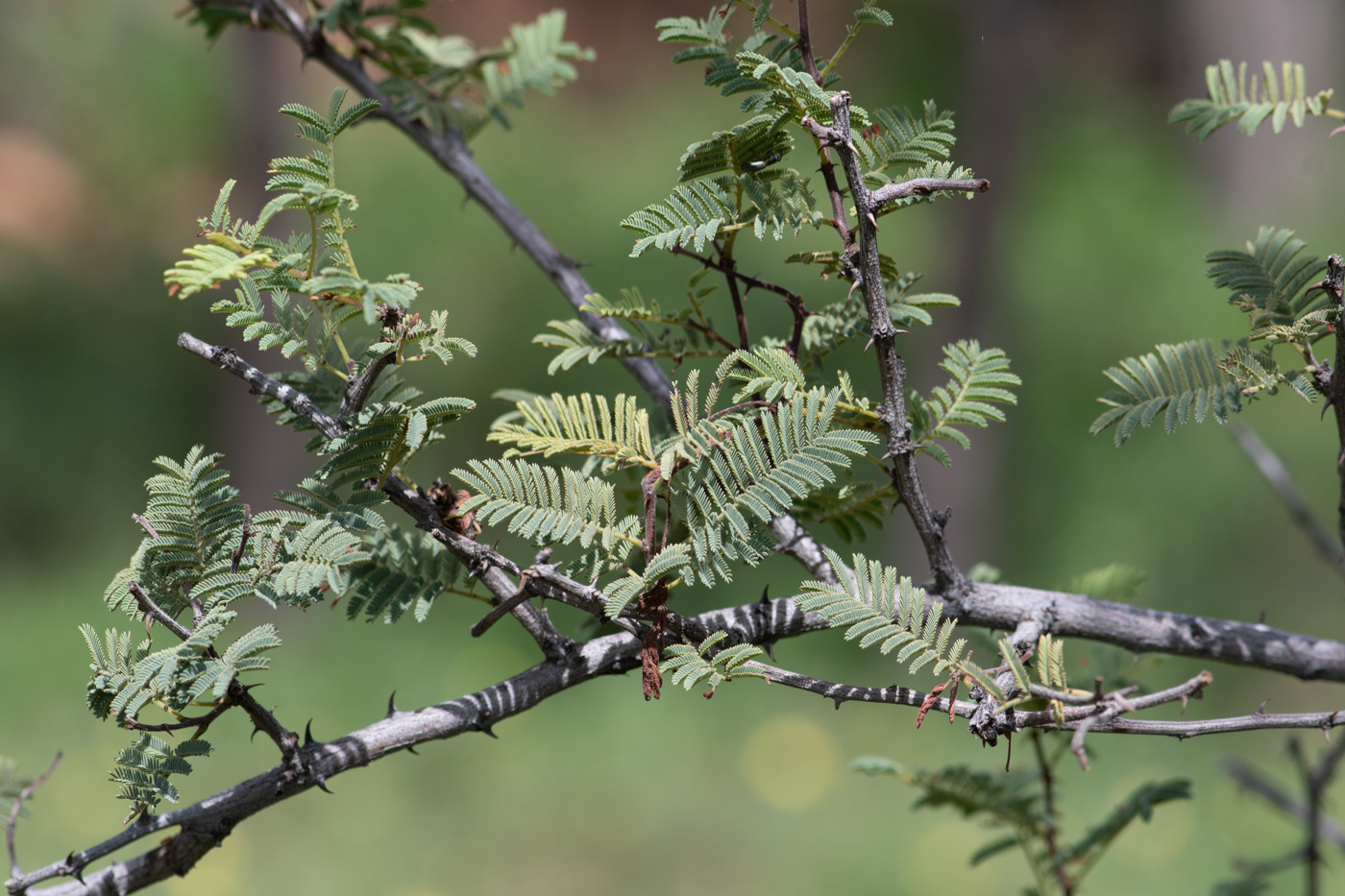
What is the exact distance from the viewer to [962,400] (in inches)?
30.5

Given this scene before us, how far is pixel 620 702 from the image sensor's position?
117 inches

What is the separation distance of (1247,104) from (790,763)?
2252mm

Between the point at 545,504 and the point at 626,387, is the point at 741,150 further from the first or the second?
the point at 626,387

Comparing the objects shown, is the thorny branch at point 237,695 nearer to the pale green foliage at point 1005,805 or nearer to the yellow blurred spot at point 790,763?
the pale green foliage at point 1005,805

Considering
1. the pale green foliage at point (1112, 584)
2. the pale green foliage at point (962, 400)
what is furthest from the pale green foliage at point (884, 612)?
the pale green foliage at point (1112, 584)

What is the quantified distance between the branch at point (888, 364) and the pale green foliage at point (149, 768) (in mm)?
496

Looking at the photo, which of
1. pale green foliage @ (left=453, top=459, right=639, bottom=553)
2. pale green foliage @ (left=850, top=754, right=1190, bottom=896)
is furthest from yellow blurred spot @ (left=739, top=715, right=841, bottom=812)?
pale green foliage @ (left=453, top=459, right=639, bottom=553)

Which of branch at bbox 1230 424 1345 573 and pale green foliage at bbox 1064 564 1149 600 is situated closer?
pale green foliage at bbox 1064 564 1149 600

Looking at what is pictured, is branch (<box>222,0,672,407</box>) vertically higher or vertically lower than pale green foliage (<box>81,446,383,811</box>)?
higher

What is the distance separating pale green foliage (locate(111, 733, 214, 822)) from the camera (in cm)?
65

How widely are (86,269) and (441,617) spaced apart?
2.60 meters

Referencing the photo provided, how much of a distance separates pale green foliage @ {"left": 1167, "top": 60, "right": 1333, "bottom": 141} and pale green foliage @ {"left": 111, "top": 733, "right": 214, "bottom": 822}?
0.84 m

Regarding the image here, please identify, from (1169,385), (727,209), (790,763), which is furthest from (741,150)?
(790,763)

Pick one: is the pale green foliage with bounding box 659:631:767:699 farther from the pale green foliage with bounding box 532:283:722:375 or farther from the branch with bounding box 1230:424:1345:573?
the branch with bounding box 1230:424:1345:573
